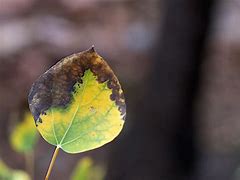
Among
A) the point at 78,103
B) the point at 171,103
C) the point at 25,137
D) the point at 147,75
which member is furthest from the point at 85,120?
the point at 147,75

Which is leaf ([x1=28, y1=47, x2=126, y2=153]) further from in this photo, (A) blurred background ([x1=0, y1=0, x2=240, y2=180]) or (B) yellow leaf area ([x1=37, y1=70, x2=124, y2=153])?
(A) blurred background ([x1=0, y1=0, x2=240, y2=180])

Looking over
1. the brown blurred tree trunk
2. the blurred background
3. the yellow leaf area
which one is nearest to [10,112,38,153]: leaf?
the blurred background

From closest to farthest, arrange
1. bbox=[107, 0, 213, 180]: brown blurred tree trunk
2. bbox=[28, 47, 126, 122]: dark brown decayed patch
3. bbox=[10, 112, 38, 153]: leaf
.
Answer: bbox=[28, 47, 126, 122]: dark brown decayed patch < bbox=[10, 112, 38, 153]: leaf < bbox=[107, 0, 213, 180]: brown blurred tree trunk

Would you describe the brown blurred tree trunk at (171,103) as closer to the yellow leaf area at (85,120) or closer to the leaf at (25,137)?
the leaf at (25,137)

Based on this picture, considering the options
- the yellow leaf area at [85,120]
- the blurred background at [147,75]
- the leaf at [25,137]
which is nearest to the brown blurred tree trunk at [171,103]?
the blurred background at [147,75]

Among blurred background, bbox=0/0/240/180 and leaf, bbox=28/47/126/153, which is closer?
leaf, bbox=28/47/126/153
